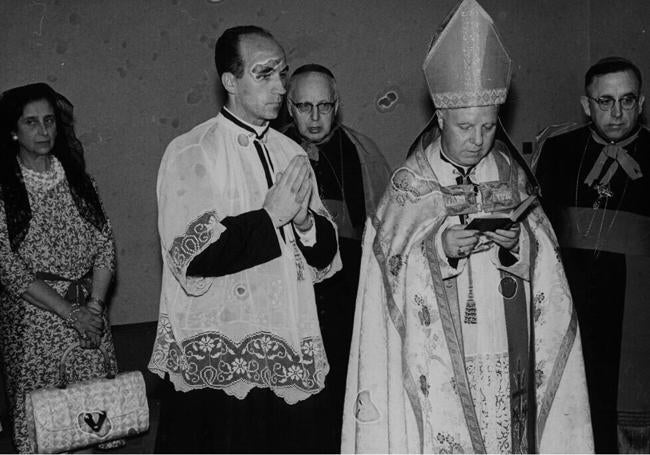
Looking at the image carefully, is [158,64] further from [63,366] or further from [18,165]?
[63,366]

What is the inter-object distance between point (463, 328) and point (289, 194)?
2.50 feet

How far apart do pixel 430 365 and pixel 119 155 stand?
2722mm

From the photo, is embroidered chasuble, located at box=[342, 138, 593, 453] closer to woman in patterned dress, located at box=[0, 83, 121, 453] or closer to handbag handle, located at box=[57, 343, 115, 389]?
handbag handle, located at box=[57, 343, 115, 389]

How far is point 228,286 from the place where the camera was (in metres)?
3.31

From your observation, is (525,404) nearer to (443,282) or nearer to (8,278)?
(443,282)

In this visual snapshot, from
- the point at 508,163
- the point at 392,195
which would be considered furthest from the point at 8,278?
the point at 508,163

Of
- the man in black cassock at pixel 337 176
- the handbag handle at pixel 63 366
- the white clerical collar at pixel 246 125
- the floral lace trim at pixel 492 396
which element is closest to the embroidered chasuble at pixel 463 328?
the floral lace trim at pixel 492 396

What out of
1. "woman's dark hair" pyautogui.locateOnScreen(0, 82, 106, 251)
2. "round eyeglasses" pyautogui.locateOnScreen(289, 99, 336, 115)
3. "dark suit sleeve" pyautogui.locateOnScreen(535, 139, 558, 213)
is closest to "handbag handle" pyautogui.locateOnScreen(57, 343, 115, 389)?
"woman's dark hair" pyautogui.locateOnScreen(0, 82, 106, 251)

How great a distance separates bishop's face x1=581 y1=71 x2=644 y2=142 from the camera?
15.3 feet

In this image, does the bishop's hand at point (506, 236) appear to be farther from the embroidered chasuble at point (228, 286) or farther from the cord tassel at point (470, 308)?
the embroidered chasuble at point (228, 286)

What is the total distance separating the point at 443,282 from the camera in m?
3.43

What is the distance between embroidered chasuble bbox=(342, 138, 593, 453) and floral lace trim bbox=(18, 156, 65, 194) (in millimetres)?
1565

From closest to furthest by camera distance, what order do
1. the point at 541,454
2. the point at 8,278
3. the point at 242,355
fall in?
the point at 242,355
the point at 541,454
the point at 8,278

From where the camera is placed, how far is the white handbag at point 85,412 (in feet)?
12.0
